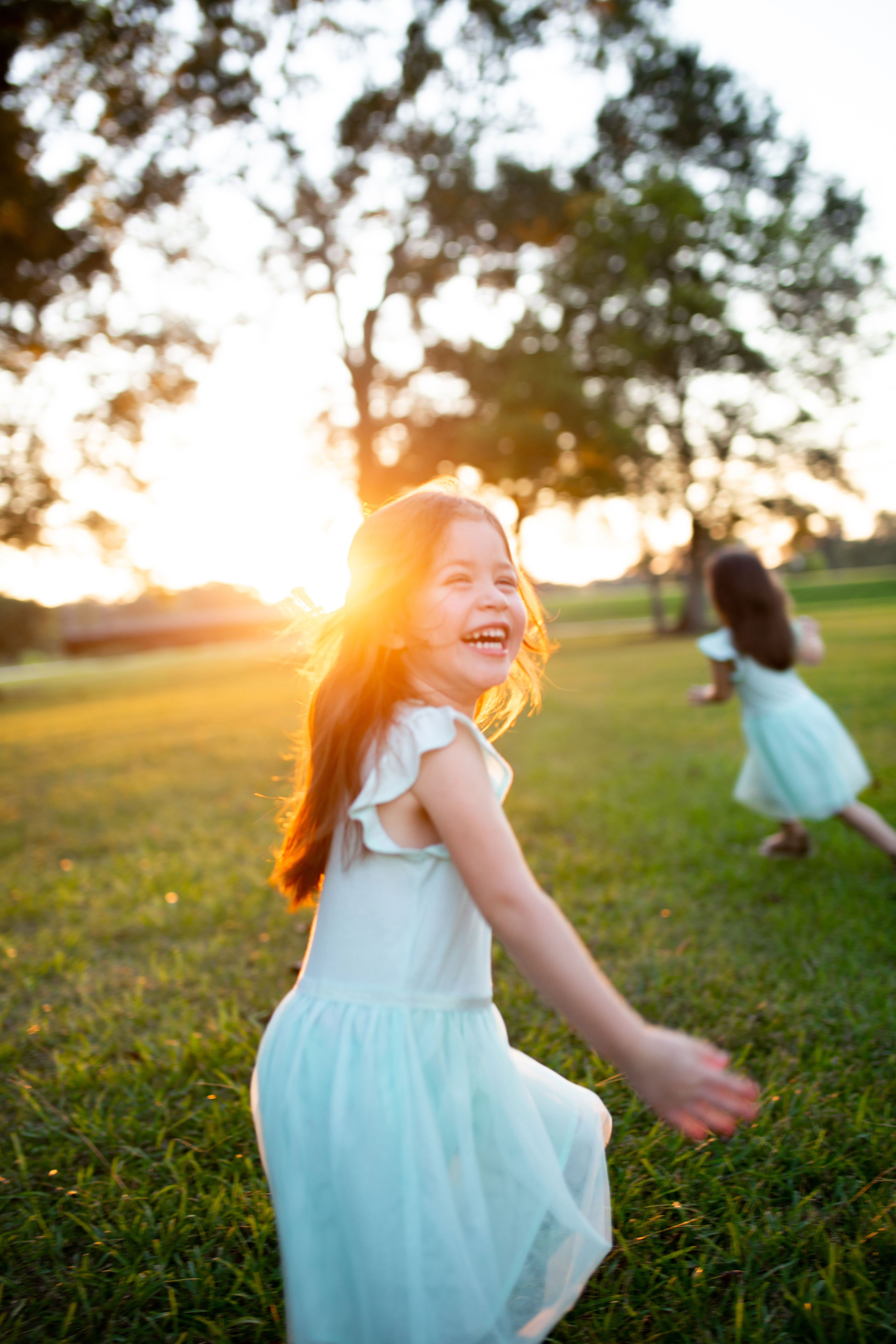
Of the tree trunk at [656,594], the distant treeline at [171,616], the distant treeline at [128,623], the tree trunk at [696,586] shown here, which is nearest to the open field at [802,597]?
the distant treeline at [171,616]

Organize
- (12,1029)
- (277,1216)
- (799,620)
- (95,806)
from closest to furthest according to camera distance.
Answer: (277,1216) → (12,1029) → (799,620) → (95,806)

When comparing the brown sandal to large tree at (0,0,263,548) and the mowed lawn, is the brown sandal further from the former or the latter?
large tree at (0,0,263,548)

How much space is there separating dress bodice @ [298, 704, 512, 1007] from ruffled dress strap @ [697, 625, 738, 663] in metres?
3.23

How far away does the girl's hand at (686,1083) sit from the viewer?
1117 millimetres

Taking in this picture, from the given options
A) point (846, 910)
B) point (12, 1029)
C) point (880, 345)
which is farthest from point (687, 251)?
point (12, 1029)

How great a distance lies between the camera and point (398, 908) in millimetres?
1348

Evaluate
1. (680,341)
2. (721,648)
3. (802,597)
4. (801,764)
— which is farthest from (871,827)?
(802,597)

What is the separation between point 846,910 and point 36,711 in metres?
19.6

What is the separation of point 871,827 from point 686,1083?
320 centimetres

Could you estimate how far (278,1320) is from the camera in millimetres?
1684

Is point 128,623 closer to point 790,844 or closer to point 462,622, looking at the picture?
point 790,844

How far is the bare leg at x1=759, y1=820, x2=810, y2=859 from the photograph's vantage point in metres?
4.46

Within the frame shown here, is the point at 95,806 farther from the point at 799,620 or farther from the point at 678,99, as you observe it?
the point at 678,99

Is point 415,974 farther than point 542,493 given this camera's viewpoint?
No
